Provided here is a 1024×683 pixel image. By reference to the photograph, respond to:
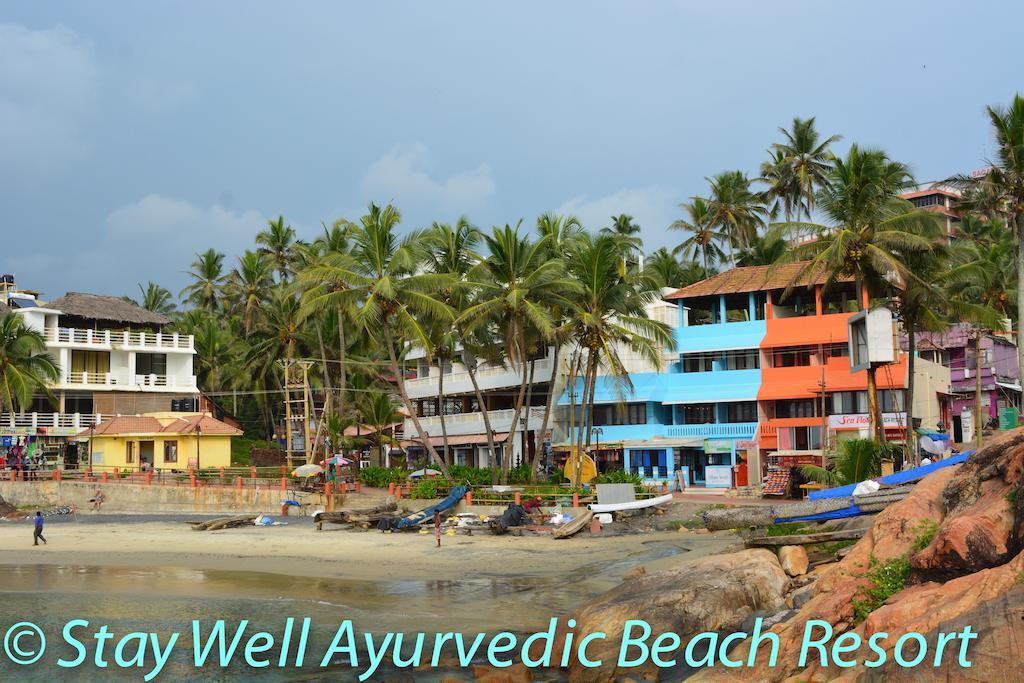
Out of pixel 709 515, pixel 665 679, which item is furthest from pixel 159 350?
pixel 665 679

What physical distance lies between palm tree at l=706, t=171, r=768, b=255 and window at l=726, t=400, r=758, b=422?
20.5 meters

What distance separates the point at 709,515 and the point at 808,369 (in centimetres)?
1634

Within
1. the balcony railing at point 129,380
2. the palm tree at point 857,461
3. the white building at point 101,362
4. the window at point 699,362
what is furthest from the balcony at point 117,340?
the palm tree at point 857,461

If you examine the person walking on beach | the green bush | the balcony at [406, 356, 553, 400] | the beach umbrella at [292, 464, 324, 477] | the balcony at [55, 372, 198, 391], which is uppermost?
the balcony at [55, 372, 198, 391]

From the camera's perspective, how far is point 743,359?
44938 mm

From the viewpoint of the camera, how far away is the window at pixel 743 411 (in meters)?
43.9

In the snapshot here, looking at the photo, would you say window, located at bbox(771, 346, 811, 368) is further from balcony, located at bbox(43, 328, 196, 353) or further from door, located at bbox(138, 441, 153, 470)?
balcony, located at bbox(43, 328, 196, 353)

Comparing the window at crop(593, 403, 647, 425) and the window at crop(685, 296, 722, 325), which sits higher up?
the window at crop(685, 296, 722, 325)

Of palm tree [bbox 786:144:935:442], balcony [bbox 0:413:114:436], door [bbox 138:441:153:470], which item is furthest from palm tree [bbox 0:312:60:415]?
palm tree [bbox 786:144:935:442]

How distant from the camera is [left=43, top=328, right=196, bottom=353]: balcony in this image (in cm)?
5906

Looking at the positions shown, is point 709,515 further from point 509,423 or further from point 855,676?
point 509,423

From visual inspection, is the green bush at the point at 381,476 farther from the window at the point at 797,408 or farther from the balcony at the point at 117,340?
the balcony at the point at 117,340

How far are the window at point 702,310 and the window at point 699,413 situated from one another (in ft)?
13.6

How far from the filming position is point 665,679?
46.4 feet
